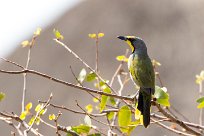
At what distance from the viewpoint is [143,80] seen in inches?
193

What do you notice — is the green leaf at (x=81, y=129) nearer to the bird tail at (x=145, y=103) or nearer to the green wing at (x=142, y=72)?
the bird tail at (x=145, y=103)

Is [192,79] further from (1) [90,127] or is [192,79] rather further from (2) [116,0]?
(1) [90,127]

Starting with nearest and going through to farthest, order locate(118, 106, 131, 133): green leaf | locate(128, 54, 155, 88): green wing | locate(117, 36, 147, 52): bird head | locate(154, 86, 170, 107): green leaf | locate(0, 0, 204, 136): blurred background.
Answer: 1. locate(154, 86, 170, 107): green leaf
2. locate(118, 106, 131, 133): green leaf
3. locate(128, 54, 155, 88): green wing
4. locate(117, 36, 147, 52): bird head
5. locate(0, 0, 204, 136): blurred background

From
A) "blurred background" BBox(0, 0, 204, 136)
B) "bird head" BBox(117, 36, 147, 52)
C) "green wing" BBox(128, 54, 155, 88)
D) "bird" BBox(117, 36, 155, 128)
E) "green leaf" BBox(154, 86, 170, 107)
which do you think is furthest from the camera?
"blurred background" BBox(0, 0, 204, 136)

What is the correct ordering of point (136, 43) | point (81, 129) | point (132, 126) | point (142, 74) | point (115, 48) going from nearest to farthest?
point (81, 129), point (132, 126), point (142, 74), point (136, 43), point (115, 48)

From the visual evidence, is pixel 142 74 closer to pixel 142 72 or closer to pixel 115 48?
pixel 142 72

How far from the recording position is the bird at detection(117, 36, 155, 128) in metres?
4.52

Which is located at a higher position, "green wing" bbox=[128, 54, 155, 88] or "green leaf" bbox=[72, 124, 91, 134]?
"green wing" bbox=[128, 54, 155, 88]

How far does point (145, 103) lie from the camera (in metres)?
4.57

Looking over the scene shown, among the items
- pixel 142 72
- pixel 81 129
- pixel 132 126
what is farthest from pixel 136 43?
pixel 81 129

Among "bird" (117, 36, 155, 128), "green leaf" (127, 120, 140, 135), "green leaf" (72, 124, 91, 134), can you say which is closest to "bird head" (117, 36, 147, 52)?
"bird" (117, 36, 155, 128)

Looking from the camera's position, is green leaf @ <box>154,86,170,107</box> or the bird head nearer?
green leaf @ <box>154,86,170,107</box>

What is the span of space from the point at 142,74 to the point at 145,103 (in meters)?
0.45

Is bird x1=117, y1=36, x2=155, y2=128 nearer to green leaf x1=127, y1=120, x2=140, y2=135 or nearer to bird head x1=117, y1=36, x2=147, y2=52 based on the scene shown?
bird head x1=117, y1=36, x2=147, y2=52
